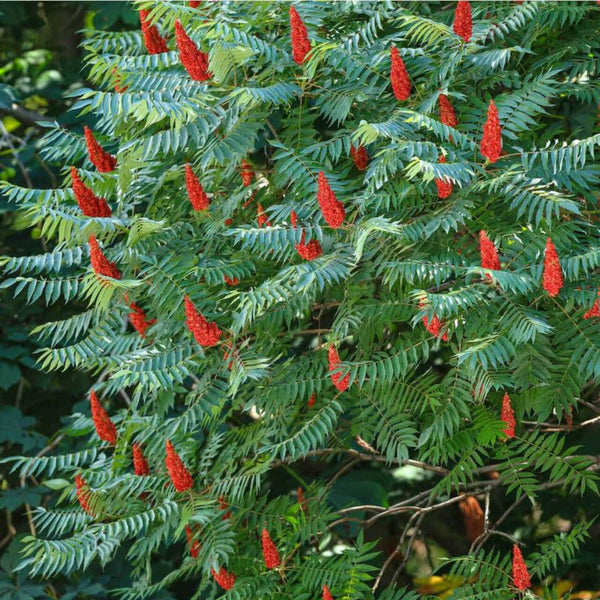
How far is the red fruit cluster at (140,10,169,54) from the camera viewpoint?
3076 millimetres

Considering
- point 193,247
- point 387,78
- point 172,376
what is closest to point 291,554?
point 172,376

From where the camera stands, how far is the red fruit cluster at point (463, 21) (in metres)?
2.66

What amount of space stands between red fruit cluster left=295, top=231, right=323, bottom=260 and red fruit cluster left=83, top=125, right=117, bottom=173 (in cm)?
79

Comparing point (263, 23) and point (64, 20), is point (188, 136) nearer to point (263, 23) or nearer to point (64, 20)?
point (263, 23)

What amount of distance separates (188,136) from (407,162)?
67 cm

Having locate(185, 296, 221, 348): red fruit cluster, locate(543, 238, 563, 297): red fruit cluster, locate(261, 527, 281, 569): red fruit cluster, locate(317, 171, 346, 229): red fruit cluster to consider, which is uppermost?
locate(317, 171, 346, 229): red fruit cluster

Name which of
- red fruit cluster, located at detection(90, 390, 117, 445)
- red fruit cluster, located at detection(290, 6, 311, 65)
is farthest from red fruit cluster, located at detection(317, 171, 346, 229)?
red fruit cluster, located at detection(90, 390, 117, 445)

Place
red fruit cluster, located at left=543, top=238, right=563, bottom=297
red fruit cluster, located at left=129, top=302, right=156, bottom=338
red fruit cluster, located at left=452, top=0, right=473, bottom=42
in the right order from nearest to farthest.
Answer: red fruit cluster, located at left=543, top=238, right=563, bottom=297 → red fruit cluster, located at left=452, top=0, right=473, bottom=42 → red fruit cluster, located at left=129, top=302, right=156, bottom=338

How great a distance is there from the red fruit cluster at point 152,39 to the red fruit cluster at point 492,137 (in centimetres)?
118

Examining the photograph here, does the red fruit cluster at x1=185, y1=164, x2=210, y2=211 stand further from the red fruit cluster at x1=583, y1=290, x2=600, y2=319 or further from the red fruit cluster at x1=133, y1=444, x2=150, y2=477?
the red fruit cluster at x1=583, y1=290, x2=600, y2=319

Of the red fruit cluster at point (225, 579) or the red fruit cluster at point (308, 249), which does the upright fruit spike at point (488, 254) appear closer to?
the red fruit cluster at point (308, 249)

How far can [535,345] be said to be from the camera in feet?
8.78

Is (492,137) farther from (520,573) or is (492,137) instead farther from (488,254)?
(520,573)

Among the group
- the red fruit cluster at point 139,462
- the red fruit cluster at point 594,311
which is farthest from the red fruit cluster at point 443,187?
the red fruit cluster at point 139,462
